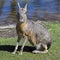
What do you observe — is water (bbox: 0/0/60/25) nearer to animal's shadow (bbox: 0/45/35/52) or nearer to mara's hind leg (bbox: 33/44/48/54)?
animal's shadow (bbox: 0/45/35/52)

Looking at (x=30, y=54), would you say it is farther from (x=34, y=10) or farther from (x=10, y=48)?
(x=34, y=10)

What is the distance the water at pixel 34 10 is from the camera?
18.5 metres

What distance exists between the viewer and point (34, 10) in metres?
20.2

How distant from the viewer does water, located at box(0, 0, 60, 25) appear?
18.5 m

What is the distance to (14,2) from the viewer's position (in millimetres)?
23203

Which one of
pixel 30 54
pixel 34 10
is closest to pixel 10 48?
pixel 30 54

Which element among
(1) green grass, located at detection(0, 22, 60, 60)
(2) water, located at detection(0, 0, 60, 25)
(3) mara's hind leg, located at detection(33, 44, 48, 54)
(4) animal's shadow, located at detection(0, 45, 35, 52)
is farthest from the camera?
(2) water, located at detection(0, 0, 60, 25)

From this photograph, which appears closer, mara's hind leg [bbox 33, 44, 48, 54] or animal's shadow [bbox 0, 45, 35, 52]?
mara's hind leg [bbox 33, 44, 48, 54]

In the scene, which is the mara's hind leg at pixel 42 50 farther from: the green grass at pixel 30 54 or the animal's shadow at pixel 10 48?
the animal's shadow at pixel 10 48

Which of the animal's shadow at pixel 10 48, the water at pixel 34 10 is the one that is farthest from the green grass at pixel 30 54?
the water at pixel 34 10

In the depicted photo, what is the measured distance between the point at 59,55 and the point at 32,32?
3.29 feet

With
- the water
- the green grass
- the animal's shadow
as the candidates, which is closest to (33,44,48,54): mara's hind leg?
the green grass

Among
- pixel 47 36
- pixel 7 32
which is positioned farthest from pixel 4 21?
pixel 47 36

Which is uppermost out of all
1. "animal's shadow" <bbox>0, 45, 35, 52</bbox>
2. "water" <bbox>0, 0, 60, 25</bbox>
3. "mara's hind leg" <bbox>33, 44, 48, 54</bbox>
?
"mara's hind leg" <bbox>33, 44, 48, 54</bbox>
